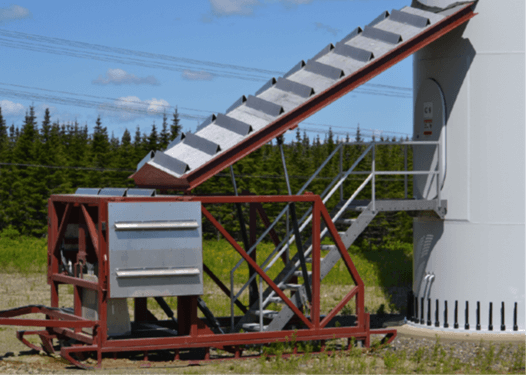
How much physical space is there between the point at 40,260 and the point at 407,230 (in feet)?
118

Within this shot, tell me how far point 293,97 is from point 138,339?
5.24 m

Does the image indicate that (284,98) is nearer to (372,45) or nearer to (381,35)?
(372,45)

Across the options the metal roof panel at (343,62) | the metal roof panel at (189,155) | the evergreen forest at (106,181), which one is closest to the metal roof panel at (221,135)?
the metal roof panel at (189,155)

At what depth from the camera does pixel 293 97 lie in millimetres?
14930

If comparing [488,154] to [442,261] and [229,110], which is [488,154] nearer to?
[442,261]

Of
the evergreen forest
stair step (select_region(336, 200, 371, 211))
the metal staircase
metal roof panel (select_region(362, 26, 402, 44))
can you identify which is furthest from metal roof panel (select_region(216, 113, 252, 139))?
the evergreen forest

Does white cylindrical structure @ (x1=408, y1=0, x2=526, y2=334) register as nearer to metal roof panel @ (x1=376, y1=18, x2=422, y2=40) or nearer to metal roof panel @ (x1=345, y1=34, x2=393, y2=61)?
metal roof panel @ (x1=376, y1=18, x2=422, y2=40)

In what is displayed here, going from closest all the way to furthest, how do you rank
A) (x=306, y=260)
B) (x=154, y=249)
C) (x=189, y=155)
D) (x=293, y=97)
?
(x=154, y=249), (x=189, y=155), (x=293, y=97), (x=306, y=260)

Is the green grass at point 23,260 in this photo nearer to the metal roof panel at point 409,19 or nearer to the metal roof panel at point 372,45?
the metal roof panel at point 372,45

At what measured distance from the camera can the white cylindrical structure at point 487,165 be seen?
17031mm

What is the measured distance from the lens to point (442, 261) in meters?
17.7

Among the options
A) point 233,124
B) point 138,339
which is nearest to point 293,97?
point 233,124

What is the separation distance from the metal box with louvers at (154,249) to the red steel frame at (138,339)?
180 millimetres

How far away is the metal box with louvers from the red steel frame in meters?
0.18
